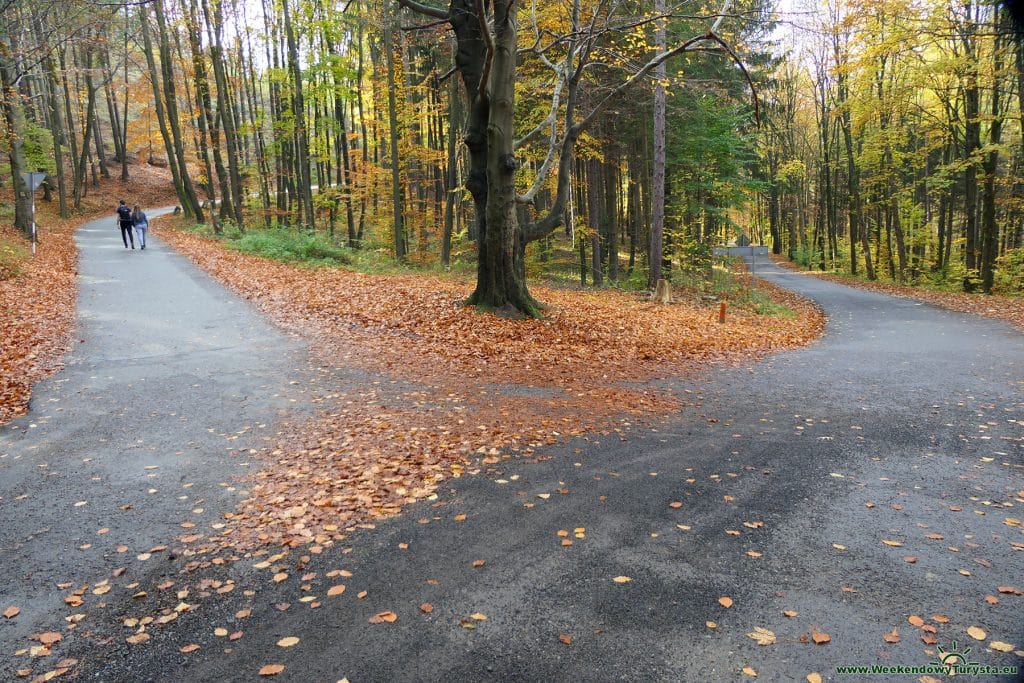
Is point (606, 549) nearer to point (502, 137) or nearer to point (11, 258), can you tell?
A: point (502, 137)

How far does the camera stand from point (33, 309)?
11797 mm

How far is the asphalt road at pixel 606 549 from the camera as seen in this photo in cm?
323

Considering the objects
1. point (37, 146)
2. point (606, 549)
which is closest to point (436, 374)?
point (606, 549)

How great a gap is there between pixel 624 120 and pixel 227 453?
1825 cm

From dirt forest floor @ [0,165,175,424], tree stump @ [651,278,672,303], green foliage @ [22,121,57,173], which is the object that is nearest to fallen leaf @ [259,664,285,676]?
dirt forest floor @ [0,165,175,424]

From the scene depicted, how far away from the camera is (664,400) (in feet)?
28.1

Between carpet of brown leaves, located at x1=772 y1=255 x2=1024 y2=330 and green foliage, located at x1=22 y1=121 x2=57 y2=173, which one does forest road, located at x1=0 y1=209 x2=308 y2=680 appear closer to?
carpet of brown leaves, located at x1=772 y1=255 x2=1024 y2=330

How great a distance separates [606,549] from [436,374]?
5.69 meters

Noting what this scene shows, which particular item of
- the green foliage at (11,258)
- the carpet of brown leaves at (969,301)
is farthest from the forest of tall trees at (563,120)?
the green foliage at (11,258)

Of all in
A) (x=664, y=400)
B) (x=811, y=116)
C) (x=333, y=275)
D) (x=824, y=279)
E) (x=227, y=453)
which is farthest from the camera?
(x=811, y=116)

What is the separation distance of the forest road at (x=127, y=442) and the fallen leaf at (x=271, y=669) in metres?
1.38

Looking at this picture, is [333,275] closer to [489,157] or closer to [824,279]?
[489,157]

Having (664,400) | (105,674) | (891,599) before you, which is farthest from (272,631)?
(664,400)

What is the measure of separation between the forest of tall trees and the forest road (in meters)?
4.98
